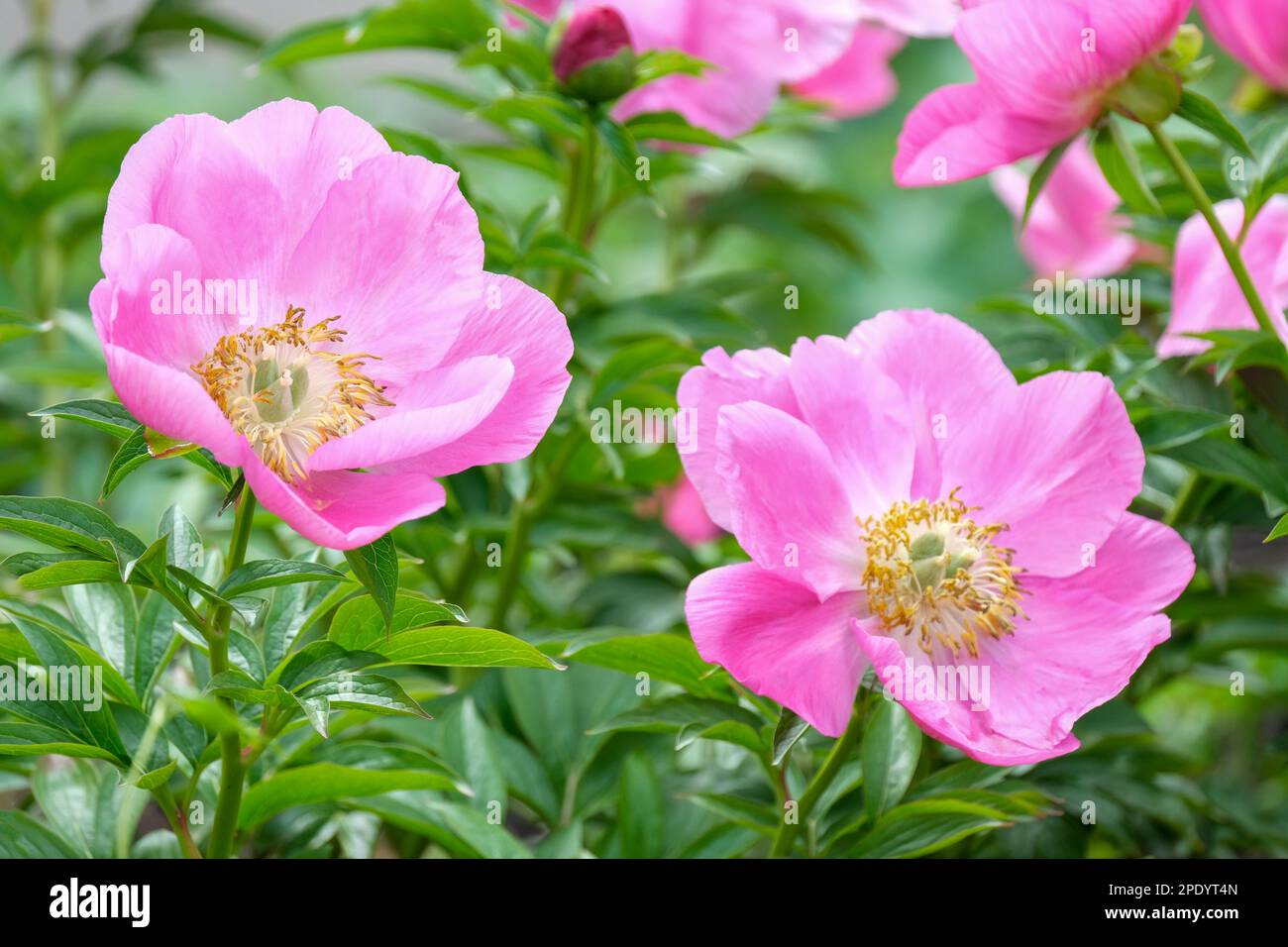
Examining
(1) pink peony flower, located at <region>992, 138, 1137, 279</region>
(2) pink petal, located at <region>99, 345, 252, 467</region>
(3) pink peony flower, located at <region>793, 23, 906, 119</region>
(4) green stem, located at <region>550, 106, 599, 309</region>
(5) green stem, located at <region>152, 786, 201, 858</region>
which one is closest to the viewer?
(2) pink petal, located at <region>99, 345, 252, 467</region>

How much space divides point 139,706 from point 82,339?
0.33m

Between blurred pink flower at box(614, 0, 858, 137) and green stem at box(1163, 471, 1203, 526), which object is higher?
blurred pink flower at box(614, 0, 858, 137)

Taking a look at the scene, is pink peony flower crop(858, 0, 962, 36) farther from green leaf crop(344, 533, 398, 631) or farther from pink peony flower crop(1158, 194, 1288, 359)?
green leaf crop(344, 533, 398, 631)

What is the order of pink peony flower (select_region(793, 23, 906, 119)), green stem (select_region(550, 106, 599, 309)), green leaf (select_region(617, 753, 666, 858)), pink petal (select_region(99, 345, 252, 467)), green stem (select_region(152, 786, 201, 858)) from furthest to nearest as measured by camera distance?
1. pink peony flower (select_region(793, 23, 906, 119))
2. green stem (select_region(550, 106, 599, 309))
3. green leaf (select_region(617, 753, 666, 858))
4. green stem (select_region(152, 786, 201, 858))
5. pink petal (select_region(99, 345, 252, 467))

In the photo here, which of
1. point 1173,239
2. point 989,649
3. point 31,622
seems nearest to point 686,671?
point 989,649

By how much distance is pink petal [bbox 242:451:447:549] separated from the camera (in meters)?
0.40

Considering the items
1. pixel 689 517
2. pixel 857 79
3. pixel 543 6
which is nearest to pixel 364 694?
pixel 543 6

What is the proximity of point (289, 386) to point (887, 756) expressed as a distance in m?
0.27

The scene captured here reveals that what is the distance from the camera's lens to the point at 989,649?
21.0 inches

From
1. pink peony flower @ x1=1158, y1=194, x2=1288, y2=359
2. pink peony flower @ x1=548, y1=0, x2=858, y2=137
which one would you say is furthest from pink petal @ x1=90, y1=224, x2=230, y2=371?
pink peony flower @ x1=1158, y1=194, x2=1288, y2=359

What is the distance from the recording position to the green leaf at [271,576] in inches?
17.6
